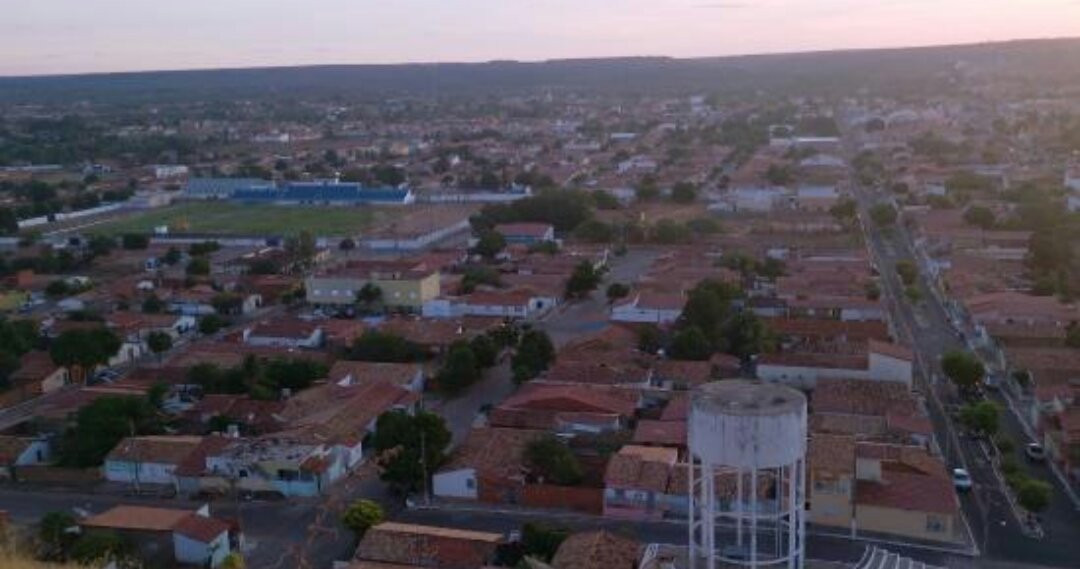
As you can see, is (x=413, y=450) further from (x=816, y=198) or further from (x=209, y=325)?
(x=816, y=198)

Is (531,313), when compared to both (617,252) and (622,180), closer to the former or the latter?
(617,252)

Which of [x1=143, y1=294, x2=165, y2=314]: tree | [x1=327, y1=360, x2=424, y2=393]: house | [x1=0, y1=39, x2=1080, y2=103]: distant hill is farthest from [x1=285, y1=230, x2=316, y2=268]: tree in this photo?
[x1=0, y1=39, x2=1080, y2=103]: distant hill

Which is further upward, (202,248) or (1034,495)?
(1034,495)

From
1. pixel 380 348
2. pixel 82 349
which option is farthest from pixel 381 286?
pixel 82 349

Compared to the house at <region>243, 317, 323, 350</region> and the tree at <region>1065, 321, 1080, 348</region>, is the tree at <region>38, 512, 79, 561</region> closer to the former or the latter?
the house at <region>243, 317, 323, 350</region>

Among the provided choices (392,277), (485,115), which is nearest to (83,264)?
(392,277)

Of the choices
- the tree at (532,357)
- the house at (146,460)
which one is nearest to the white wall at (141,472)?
the house at (146,460)
